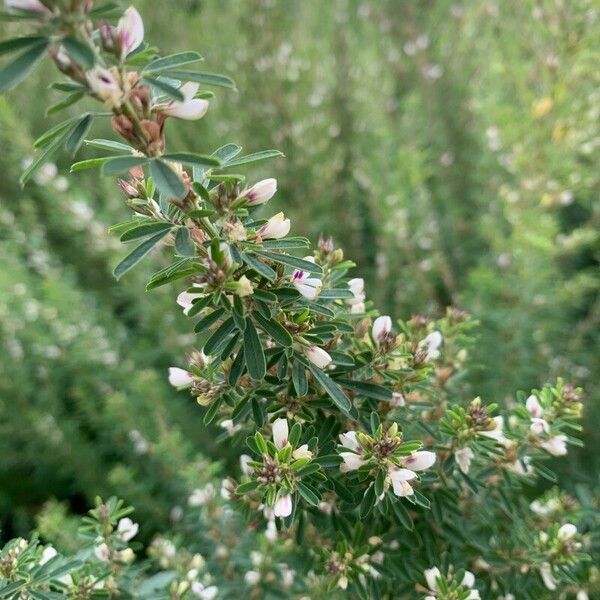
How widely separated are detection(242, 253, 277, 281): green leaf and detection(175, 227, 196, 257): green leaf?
0.05 metres

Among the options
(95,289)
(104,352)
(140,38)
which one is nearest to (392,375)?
(140,38)

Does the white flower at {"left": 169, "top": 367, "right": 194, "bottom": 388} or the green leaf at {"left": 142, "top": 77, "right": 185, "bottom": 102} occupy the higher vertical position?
the green leaf at {"left": 142, "top": 77, "right": 185, "bottom": 102}

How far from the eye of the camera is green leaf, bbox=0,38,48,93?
53 centimetres

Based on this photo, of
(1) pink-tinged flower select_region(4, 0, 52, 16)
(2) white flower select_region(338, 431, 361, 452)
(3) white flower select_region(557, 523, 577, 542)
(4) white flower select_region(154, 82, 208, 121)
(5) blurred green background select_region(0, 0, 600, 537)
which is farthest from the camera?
(5) blurred green background select_region(0, 0, 600, 537)

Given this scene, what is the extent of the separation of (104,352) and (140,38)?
147cm

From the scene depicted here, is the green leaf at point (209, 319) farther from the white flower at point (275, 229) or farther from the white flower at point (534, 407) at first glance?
the white flower at point (534, 407)

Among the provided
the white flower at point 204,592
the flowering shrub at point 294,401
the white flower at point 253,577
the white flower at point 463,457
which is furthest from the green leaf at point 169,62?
the white flower at point 253,577

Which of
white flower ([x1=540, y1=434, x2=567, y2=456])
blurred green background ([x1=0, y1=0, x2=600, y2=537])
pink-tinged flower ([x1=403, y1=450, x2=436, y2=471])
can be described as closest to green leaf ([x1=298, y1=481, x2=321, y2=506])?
pink-tinged flower ([x1=403, y1=450, x2=436, y2=471])

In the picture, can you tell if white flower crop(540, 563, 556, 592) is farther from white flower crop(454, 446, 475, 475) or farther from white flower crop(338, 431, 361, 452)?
white flower crop(338, 431, 361, 452)

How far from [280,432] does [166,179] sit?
1.00 ft

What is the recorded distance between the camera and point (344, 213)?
2.44 m

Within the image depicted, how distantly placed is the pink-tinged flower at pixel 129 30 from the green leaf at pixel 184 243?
0.56ft

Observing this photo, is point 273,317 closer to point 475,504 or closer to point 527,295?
point 475,504

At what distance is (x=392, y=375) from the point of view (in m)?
0.80
